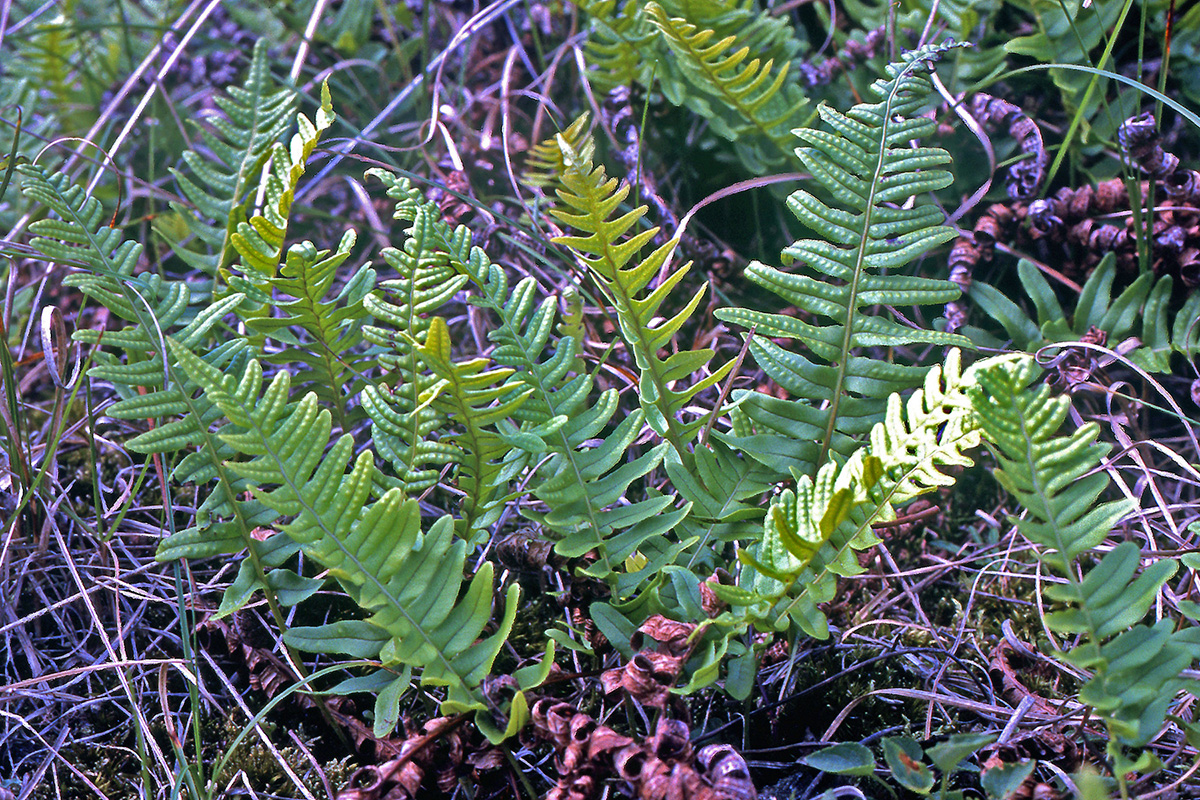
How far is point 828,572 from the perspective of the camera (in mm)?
1244

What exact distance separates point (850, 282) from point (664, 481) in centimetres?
61

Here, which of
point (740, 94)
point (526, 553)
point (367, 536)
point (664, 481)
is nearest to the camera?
point (367, 536)

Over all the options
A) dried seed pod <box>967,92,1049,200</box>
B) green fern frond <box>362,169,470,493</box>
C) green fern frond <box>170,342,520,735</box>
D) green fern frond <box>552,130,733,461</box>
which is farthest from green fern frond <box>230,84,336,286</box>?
dried seed pod <box>967,92,1049,200</box>

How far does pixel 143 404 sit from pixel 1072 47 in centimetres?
228

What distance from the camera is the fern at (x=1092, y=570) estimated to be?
1.08m

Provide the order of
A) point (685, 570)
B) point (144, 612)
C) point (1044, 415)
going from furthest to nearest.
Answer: point (144, 612) → point (685, 570) → point (1044, 415)

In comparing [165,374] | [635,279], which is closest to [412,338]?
[635,279]

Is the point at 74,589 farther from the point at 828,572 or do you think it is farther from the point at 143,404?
the point at 828,572

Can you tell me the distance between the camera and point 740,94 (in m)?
2.09

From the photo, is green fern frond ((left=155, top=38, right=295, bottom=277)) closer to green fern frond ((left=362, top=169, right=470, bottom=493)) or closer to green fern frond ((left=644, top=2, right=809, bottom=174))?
green fern frond ((left=362, top=169, right=470, bottom=493))

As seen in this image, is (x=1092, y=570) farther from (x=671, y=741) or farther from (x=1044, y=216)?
(x=1044, y=216)

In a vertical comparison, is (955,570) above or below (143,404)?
below

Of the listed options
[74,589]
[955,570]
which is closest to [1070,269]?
[955,570]

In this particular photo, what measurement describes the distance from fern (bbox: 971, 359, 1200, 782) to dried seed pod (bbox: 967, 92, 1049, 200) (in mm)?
1191
